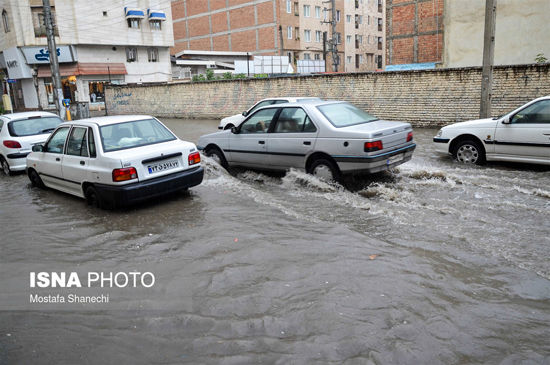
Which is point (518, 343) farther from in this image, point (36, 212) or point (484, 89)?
point (484, 89)

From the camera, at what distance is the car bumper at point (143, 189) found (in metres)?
6.67

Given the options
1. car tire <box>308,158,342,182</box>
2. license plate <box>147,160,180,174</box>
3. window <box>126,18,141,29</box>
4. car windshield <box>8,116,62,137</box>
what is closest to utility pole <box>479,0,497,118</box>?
car tire <box>308,158,342,182</box>

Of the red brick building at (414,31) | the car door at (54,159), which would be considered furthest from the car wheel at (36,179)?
the red brick building at (414,31)

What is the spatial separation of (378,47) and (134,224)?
67078 millimetres

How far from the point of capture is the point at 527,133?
8.84 metres

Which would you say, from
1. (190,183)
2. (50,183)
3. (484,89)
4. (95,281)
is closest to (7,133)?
(50,183)

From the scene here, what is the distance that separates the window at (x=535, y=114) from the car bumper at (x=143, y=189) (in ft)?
21.2

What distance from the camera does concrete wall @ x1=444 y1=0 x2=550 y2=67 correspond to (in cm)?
2281

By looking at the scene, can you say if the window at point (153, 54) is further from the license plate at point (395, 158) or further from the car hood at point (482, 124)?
the license plate at point (395, 158)

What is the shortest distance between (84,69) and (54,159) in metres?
35.8

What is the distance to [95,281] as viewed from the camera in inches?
185

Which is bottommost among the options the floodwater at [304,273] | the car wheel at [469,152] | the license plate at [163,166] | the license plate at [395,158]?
the floodwater at [304,273]

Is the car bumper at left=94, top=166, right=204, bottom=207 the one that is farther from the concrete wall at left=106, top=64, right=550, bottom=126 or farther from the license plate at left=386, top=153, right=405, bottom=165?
the concrete wall at left=106, top=64, right=550, bottom=126

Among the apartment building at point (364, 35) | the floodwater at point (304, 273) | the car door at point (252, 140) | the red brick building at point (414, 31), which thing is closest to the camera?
the floodwater at point (304, 273)
